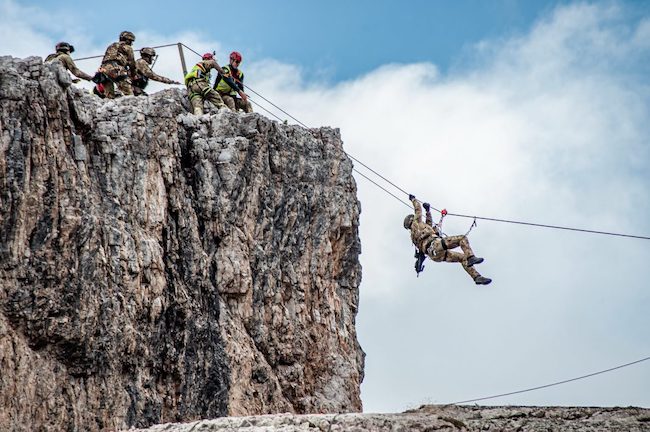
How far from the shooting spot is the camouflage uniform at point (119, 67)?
38.1 m

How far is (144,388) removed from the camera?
110 ft

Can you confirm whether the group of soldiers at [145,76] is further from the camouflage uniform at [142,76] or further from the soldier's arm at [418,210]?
the soldier's arm at [418,210]

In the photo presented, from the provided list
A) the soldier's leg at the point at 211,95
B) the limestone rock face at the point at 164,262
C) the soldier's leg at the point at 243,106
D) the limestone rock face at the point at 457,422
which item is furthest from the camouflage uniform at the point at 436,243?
the limestone rock face at the point at 457,422

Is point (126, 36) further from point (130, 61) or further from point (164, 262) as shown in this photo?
point (164, 262)

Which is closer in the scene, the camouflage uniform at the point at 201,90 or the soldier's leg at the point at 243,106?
the camouflage uniform at the point at 201,90

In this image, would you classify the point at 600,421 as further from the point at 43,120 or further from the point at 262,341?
the point at 43,120

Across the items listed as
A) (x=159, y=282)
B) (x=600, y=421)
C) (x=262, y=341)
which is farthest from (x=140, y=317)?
(x=600, y=421)

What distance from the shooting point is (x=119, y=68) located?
1512 inches

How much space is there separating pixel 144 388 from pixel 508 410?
810cm

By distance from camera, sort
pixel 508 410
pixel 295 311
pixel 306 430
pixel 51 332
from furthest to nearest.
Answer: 1. pixel 295 311
2. pixel 51 332
3. pixel 508 410
4. pixel 306 430

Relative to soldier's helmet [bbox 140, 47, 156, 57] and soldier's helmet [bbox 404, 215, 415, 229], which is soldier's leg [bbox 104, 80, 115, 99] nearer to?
soldier's helmet [bbox 140, 47, 156, 57]

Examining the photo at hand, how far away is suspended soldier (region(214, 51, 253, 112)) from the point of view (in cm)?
3934

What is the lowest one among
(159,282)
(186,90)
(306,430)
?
(306,430)

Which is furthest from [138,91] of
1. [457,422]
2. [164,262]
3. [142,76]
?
[457,422]
